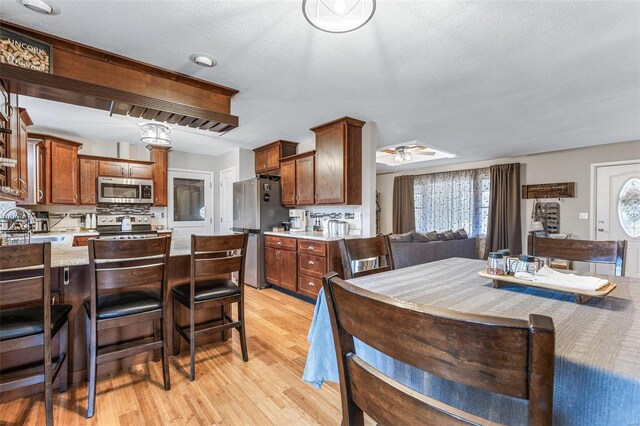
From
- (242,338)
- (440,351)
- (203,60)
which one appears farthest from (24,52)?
(440,351)

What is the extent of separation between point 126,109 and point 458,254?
4.64m

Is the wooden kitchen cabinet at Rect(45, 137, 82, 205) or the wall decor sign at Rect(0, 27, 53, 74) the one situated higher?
the wall decor sign at Rect(0, 27, 53, 74)

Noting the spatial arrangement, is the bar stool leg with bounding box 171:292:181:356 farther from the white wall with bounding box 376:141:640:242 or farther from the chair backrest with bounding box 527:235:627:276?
the white wall with bounding box 376:141:640:242

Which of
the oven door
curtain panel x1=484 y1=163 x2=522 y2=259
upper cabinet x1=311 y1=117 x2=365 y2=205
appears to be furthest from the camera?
curtain panel x1=484 y1=163 x2=522 y2=259

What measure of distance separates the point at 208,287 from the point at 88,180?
3.84m

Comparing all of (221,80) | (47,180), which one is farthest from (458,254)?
(47,180)

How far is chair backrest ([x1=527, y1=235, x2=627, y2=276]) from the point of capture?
1592 mm

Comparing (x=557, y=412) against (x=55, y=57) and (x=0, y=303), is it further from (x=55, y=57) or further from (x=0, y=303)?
(x=55, y=57)

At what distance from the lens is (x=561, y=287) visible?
42.8 inches

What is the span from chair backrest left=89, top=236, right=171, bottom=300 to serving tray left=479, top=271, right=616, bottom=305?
5.78 ft

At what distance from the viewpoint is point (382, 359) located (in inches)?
36.8

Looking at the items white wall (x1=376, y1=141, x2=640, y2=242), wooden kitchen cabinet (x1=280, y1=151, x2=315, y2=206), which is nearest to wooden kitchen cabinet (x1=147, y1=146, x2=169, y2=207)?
wooden kitchen cabinet (x1=280, y1=151, x2=315, y2=206)

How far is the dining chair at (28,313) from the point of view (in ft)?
4.53

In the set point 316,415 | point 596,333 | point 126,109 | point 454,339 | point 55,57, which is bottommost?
point 316,415
